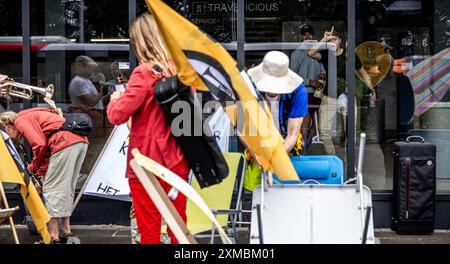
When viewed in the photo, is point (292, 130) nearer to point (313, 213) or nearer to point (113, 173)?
point (313, 213)

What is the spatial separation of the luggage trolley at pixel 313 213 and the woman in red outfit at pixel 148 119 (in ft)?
2.00

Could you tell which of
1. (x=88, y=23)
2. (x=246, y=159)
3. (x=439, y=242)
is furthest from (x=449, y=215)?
(x=88, y=23)

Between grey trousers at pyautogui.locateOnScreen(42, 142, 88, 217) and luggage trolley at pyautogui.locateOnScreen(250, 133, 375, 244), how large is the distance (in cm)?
239

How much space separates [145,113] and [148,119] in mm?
43

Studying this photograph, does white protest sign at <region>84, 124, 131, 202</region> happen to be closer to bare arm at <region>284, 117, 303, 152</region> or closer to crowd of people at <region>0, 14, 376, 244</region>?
crowd of people at <region>0, 14, 376, 244</region>

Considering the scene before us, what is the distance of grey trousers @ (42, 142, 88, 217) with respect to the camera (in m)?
6.43

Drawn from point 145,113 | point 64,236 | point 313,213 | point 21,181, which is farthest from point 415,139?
point 21,181

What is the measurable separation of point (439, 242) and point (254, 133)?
3.43m

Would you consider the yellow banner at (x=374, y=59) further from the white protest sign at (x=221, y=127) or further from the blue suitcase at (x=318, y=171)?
the blue suitcase at (x=318, y=171)

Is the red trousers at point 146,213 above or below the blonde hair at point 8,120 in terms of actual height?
below

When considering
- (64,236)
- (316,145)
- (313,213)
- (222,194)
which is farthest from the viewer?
(316,145)

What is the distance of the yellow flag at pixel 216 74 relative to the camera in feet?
13.4

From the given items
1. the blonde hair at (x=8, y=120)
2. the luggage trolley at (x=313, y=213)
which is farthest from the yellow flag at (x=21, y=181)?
the luggage trolley at (x=313, y=213)

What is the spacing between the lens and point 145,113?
4473mm
